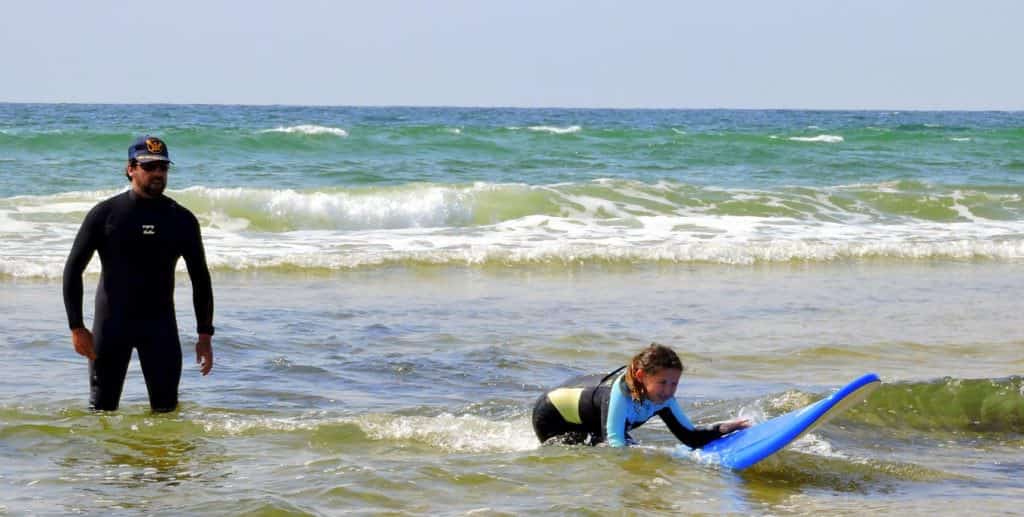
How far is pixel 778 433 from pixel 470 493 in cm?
165

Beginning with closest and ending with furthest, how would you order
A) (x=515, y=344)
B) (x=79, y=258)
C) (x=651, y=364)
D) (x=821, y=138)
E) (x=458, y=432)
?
1. (x=651, y=364)
2. (x=79, y=258)
3. (x=458, y=432)
4. (x=515, y=344)
5. (x=821, y=138)

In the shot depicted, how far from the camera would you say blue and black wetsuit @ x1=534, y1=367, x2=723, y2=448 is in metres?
6.73

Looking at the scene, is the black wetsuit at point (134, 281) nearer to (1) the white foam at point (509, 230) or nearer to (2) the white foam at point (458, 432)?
(2) the white foam at point (458, 432)

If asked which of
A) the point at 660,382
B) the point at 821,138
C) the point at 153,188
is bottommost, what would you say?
the point at 660,382

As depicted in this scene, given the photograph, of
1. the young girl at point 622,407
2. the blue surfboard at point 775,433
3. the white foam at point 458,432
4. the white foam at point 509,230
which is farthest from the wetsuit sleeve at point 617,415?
the white foam at point 509,230

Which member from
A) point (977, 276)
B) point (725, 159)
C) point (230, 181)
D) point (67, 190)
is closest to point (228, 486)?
point (977, 276)

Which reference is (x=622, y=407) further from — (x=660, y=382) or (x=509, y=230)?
(x=509, y=230)

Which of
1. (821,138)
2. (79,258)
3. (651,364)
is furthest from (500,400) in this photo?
(821,138)

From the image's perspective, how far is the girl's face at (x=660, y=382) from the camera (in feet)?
21.0

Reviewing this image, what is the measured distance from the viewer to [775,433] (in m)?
6.79

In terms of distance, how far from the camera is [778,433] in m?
6.78

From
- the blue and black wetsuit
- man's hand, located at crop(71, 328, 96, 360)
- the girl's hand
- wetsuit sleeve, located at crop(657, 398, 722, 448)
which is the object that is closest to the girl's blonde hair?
the blue and black wetsuit

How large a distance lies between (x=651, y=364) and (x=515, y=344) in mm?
4358

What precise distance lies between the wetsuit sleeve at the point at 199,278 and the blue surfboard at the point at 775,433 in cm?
262
